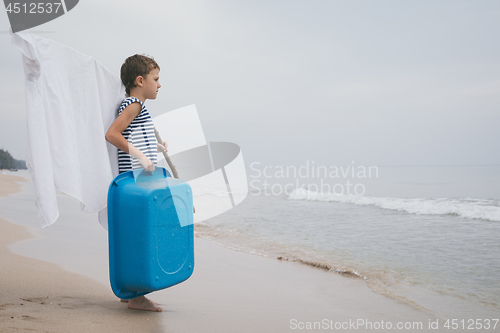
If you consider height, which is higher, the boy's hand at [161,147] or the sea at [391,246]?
the boy's hand at [161,147]

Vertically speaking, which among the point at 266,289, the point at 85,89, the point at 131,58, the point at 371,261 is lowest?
the point at 371,261

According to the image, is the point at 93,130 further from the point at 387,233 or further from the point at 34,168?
the point at 387,233

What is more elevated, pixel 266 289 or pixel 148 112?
pixel 148 112

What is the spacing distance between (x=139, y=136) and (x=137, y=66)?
0.47 m

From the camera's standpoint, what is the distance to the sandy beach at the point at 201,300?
2031mm

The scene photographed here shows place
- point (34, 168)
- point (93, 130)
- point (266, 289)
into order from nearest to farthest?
point (34, 168), point (93, 130), point (266, 289)

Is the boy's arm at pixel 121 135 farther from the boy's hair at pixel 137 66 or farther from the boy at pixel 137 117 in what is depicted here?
the boy's hair at pixel 137 66

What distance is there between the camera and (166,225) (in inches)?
80.2

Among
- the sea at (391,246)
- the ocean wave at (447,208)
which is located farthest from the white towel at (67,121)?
the ocean wave at (447,208)

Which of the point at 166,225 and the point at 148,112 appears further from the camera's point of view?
the point at 148,112

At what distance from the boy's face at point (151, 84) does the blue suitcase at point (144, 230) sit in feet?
1.80

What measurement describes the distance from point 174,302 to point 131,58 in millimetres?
1705

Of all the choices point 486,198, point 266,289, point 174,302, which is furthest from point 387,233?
point 486,198

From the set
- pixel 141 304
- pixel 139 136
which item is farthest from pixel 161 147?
pixel 141 304
